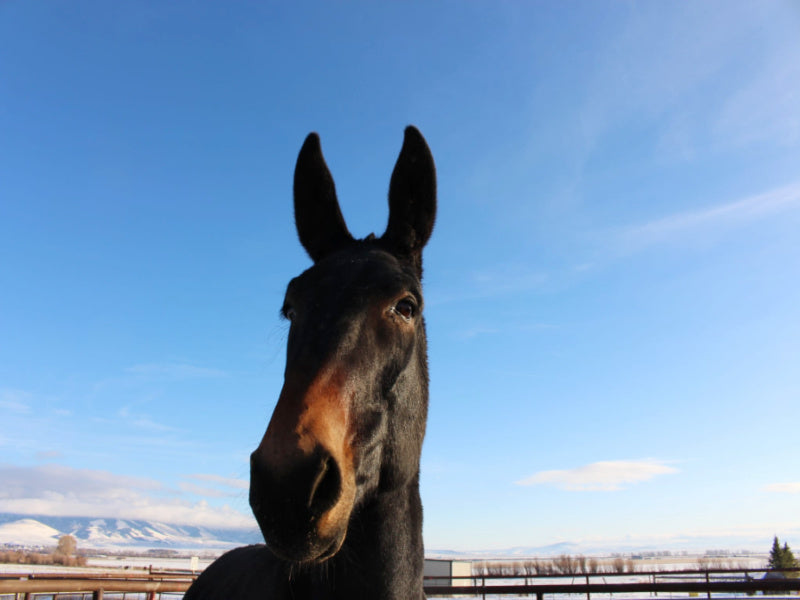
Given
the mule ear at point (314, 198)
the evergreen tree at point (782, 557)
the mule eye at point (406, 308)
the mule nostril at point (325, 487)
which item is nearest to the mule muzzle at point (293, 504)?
the mule nostril at point (325, 487)

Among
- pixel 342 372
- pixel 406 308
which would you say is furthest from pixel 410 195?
pixel 342 372

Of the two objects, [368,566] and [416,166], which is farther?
[416,166]

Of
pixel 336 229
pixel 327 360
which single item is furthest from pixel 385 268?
pixel 336 229

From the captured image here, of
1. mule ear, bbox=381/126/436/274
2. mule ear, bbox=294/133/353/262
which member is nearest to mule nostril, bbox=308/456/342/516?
mule ear, bbox=381/126/436/274

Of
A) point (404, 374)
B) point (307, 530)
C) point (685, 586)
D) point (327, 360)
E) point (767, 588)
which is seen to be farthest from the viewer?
point (685, 586)

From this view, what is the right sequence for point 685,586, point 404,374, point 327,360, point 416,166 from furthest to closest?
point 685,586 < point 416,166 < point 404,374 < point 327,360

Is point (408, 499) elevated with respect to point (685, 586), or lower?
elevated

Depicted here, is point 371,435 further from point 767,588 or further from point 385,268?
point 767,588

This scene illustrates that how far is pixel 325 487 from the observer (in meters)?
1.79

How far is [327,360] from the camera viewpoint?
2.09 meters

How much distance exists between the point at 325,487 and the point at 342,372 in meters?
0.47

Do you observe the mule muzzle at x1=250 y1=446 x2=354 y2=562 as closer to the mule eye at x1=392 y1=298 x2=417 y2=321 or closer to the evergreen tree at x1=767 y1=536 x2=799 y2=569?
the mule eye at x1=392 y1=298 x2=417 y2=321

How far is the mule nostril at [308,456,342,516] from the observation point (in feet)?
5.54

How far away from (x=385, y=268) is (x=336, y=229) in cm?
97
